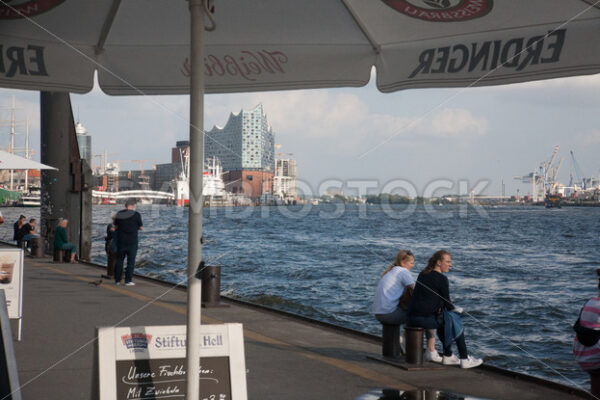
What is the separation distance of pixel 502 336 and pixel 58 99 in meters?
14.1

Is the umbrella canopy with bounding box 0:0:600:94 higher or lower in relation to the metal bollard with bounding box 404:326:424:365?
higher

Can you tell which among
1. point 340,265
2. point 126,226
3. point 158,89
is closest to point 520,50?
point 158,89

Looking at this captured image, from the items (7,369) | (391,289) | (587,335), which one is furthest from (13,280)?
(587,335)

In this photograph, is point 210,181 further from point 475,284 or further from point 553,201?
point 553,201

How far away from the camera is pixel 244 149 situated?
8.27m

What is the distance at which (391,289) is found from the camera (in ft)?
27.2

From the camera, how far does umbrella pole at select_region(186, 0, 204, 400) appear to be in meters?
3.48

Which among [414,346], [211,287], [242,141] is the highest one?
[242,141]

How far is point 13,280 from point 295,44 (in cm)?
502

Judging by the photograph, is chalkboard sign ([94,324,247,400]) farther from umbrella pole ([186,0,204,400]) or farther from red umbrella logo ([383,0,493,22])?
red umbrella logo ([383,0,493,22])

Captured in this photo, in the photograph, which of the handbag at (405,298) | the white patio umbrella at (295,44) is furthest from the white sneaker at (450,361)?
the white patio umbrella at (295,44)

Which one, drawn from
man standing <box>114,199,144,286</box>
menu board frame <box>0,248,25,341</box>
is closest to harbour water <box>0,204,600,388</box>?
man standing <box>114,199,144,286</box>

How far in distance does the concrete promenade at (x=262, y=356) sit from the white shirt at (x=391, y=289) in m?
0.58

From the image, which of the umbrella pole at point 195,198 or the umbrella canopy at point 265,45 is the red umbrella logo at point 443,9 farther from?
the umbrella pole at point 195,198
